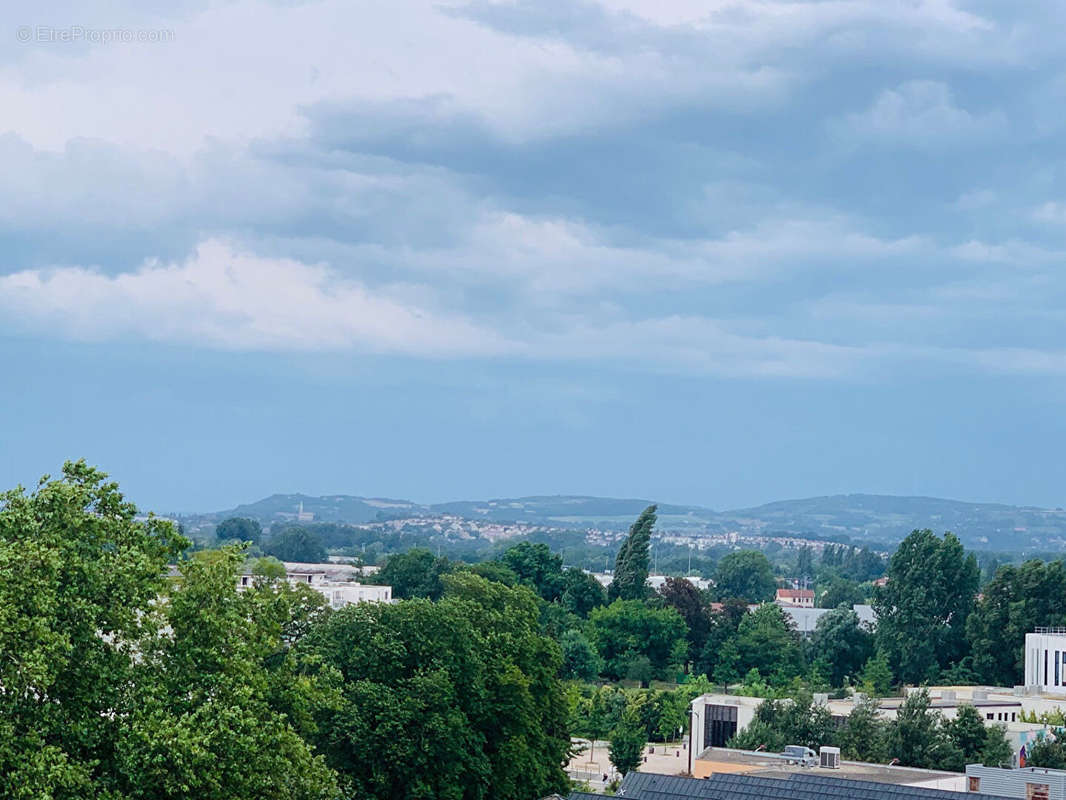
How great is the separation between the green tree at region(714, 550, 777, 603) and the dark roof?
148m

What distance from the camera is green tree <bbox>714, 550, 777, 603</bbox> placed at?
187 metres

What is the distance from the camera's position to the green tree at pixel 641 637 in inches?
3848

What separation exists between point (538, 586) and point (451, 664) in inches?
2552

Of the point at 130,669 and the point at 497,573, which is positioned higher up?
the point at 130,669

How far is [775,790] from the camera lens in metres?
34.8

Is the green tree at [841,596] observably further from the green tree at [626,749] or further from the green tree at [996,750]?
the green tree at [996,750]

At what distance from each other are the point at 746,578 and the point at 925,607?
9611 cm

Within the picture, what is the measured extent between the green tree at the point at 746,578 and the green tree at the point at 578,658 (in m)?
91.9

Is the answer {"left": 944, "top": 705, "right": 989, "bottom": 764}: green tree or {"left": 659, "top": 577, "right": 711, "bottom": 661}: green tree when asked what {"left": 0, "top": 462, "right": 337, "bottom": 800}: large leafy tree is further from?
{"left": 659, "top": 577, "right": 711, "bottom": 661}: green tree

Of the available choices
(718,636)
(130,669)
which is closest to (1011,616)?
(718,636)

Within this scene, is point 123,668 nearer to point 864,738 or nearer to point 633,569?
point 864,738

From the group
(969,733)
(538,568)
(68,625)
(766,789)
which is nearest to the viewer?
(68,625)

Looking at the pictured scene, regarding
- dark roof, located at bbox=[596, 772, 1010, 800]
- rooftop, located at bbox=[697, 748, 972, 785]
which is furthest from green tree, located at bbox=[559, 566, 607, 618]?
dark roof, located at bbox=[596, 772, 1010, 800]

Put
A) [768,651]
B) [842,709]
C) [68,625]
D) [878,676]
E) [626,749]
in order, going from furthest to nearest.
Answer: [768,651] < [878,676] < [842,709] < [626,749] < [68,625]
